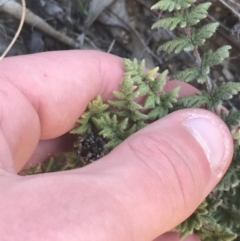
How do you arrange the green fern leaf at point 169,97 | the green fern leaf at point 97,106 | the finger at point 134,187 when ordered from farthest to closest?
the green fern leaf at point 97,106, the green fern leaf at point 169,97, the finger at point 134,187

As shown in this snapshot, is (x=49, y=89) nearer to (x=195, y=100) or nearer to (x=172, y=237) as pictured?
(x=195, y=100)

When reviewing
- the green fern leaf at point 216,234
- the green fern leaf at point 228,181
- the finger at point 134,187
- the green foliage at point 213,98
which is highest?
the green foliage at point 213,98

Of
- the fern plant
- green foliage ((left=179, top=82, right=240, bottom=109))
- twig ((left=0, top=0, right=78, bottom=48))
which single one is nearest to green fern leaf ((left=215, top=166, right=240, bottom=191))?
the fern plant

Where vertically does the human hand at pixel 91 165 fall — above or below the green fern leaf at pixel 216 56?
below

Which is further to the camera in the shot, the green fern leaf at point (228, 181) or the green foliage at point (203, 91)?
the green fern leaf at point (228, 181)

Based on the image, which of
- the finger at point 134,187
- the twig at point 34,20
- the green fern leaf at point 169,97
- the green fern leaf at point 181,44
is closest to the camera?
the finger at point 134,187

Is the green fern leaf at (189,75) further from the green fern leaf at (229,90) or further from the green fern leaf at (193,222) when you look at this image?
the green fern leaf at (193,222)

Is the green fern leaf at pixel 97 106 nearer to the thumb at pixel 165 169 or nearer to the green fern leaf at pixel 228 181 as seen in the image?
the thumb at pixel 165 169

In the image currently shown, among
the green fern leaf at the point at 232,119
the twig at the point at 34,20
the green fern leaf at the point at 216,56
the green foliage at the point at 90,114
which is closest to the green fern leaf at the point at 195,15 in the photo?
the green fern leaf at the point at 216,56
